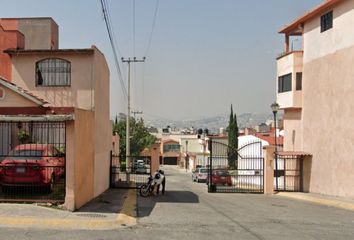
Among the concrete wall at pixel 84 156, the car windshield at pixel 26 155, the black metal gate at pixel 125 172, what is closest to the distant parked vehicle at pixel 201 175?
the black metal gate at pixel 125 172

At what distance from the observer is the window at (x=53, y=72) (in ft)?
79.8

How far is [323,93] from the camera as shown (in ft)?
86.1

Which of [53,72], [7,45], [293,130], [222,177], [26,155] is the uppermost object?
[7,45]

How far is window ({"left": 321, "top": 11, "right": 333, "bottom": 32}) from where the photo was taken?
2560 centimetres

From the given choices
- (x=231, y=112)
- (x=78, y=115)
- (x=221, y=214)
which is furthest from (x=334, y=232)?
(x=231, y=112)

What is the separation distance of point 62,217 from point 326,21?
64.2ft

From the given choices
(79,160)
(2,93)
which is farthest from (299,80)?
(79,160)

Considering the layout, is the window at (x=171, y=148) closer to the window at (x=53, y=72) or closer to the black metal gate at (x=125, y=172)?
the black metal gate at (x=125, y=172)

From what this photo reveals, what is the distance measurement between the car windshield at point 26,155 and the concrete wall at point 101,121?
4250 mm

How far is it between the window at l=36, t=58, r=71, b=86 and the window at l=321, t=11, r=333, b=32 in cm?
1400

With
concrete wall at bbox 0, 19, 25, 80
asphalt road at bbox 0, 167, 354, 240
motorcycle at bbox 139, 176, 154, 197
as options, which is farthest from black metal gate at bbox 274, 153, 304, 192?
concrete wall at bbox 0, 19, 25, 80

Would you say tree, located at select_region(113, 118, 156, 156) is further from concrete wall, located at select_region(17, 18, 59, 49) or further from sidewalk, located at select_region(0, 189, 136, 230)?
sidewalk, located at select_region(0, 189, 136, 230)

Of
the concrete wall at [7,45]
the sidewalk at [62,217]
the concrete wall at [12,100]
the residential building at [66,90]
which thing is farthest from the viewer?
the concrete wall at [7,45]

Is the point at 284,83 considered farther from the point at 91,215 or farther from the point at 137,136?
the point at 137,136
